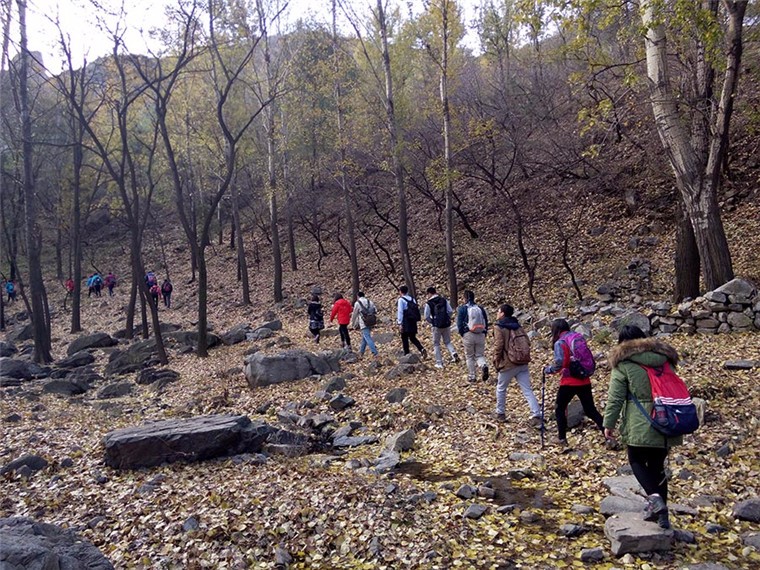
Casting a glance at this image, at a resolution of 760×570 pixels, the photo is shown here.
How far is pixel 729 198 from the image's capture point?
16656mm

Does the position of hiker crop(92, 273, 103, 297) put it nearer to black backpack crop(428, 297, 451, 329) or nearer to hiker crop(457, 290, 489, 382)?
black backpack crop(428, 297, 451, 329)

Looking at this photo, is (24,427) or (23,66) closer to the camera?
(24,427)

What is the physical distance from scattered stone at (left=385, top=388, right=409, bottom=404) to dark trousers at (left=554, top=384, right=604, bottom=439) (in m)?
3.28

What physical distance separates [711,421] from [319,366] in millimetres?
8113

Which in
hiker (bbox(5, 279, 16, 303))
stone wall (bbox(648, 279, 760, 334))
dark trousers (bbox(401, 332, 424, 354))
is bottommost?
dark trousers (bbox(401, 332, 424, 354))

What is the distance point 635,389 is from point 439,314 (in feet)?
22.3

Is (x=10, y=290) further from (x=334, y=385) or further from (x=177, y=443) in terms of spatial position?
(x=177, y=443)

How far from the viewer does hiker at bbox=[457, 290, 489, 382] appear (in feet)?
33.0

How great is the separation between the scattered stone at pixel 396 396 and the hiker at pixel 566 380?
10.9 ft

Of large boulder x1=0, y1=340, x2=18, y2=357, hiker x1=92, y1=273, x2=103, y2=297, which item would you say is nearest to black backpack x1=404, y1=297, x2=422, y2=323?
large boulder x1=0, y1=340, x2=18, y2=357

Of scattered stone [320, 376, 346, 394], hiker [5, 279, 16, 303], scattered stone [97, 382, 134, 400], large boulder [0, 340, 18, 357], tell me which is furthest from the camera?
hiker [5, 279, 16, 303]

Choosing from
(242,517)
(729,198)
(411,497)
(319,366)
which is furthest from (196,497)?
(729,198)

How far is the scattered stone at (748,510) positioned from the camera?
476 centimetres

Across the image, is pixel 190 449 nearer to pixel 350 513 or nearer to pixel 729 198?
pixel 350 513
